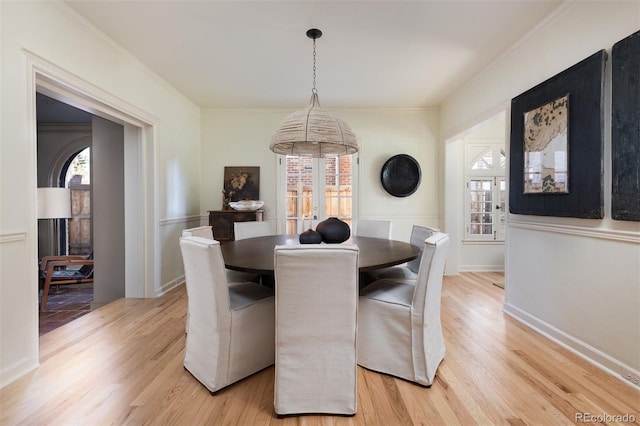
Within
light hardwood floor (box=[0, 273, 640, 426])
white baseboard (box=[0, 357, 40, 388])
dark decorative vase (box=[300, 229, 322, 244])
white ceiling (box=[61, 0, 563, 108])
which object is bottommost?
light hardwood floor (box=[0, 273, 640, 426])

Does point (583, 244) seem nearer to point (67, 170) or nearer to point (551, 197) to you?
point (551, 197)

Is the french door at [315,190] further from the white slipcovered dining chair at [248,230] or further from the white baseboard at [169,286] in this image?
the white baseboard at [169,286]

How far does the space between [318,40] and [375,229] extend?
76.3 inches

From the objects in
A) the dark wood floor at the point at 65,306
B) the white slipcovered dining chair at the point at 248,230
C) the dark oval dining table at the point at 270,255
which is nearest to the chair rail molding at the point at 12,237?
the dark oval dining table at the point at 270,255

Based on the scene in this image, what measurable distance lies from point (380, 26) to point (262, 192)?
9.54 ft

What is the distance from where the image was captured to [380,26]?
2.45 meters

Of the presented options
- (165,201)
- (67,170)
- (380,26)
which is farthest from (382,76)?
(67,170)

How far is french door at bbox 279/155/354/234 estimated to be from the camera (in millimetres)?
4672

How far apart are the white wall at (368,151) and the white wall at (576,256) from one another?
1631 mm

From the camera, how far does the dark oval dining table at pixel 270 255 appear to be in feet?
5.61

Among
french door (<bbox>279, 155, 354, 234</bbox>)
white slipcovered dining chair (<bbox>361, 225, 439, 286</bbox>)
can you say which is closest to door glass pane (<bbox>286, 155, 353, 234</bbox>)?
french door (<bbox>279, 155, 354, 234</bbox>)

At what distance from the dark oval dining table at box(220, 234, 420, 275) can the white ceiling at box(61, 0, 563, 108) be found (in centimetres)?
181

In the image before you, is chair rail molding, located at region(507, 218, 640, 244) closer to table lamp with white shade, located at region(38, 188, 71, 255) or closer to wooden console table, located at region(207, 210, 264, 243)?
wooden console table, located at region(207, 210, 264, 243)

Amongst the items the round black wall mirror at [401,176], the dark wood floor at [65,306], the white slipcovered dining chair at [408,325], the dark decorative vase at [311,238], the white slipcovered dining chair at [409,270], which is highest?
the round black wall mirror at [401,176]
